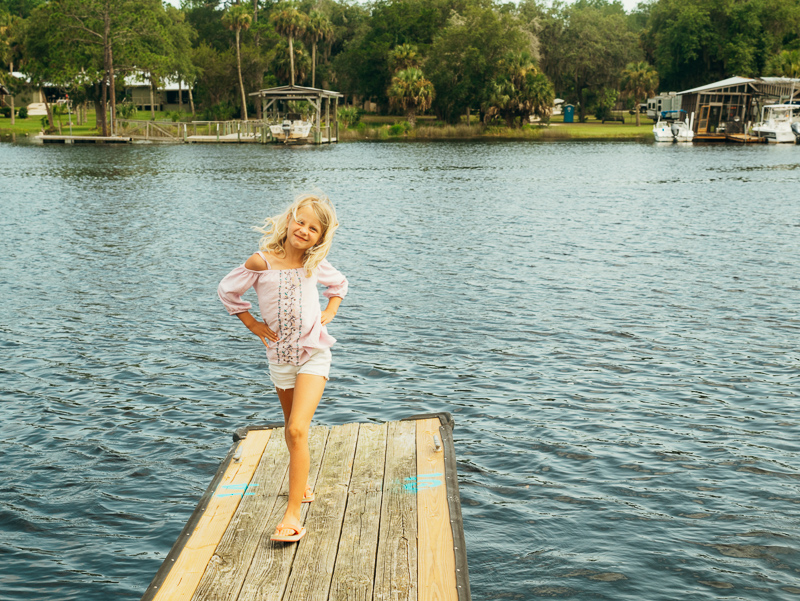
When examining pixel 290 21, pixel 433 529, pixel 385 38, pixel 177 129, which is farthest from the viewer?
pixel 385 38

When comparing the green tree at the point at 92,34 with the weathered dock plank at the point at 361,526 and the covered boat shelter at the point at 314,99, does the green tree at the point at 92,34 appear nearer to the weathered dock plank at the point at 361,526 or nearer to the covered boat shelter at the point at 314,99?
the covered boat shelter at the point at 314,99

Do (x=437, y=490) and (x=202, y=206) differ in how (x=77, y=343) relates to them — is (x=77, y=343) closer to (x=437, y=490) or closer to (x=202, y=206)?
(x=437, y=490)

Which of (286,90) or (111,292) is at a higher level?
(286,90)

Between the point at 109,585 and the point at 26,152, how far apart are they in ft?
191

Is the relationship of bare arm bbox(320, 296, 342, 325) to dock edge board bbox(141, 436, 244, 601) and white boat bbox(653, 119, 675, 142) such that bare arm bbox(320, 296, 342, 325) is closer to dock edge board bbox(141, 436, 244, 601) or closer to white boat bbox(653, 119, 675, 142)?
dock edge board bbox(141, 436, 244, 601)

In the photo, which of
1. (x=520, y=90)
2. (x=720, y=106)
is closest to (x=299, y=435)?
(x=520, y=90)

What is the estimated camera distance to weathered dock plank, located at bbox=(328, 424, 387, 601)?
453 centimetres

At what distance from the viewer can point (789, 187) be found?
121ft

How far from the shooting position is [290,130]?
7381 cm

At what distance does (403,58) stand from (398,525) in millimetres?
88033

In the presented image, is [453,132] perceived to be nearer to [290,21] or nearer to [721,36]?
[290,21]

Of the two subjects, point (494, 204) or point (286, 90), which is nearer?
point (494, 204)

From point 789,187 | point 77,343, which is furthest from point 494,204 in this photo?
point 77,343

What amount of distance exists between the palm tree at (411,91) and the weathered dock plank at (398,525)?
3148 inches
